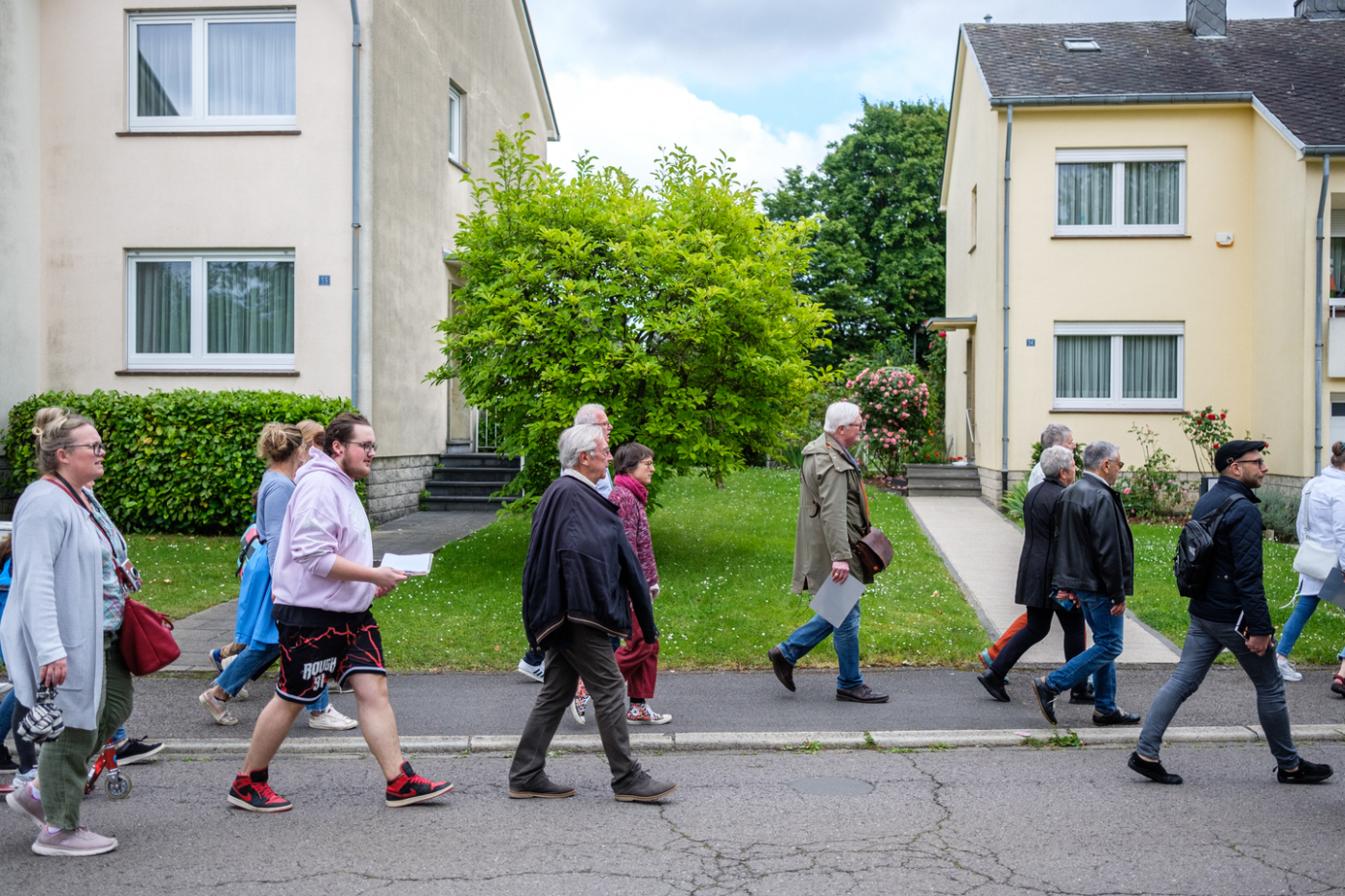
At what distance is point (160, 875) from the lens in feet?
14.1

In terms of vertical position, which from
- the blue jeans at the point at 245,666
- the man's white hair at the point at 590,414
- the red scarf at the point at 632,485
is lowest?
the blue jeans at the point at 245,666

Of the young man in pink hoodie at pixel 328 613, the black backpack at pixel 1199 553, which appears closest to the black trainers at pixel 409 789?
the young man in pink hoodie at pixel 328 613

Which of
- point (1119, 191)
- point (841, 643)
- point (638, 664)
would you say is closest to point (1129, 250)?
point (1119, 191)

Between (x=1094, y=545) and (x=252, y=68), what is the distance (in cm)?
1366

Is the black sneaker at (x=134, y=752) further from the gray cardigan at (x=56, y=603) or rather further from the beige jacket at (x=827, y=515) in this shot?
the beige jacket at (x=827, y=515)

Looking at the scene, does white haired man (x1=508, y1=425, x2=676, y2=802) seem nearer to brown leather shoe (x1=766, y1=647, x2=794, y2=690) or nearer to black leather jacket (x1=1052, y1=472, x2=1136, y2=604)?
brown leather shoe (x1=766, y1=647, x2=794, y2=690)

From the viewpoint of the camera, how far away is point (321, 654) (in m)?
4.93

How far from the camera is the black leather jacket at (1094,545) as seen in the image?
624cm

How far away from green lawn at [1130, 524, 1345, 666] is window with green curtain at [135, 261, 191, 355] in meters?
12.9

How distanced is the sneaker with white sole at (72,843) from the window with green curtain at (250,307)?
453 inches

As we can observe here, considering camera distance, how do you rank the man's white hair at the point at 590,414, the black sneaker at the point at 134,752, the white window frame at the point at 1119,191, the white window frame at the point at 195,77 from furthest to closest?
the white window frame at the point at 1119,191 < the white window frame at the point at 195,77 < the man's white hair at the point at 590,414 < the black sneaker at the point at 134,752

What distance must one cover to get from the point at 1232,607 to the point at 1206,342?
13.6 m

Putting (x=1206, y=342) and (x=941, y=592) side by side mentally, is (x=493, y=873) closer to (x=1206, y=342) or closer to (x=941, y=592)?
(x=941, y=592)

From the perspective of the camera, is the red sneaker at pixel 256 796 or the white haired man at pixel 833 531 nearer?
the red sneaker at pixel 256 796
